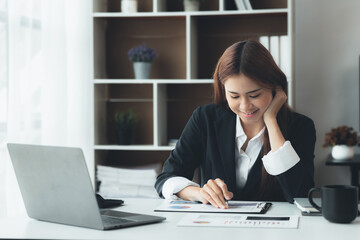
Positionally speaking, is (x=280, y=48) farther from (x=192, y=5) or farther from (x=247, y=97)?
(x=247, y=97)

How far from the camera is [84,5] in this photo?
10.5ft

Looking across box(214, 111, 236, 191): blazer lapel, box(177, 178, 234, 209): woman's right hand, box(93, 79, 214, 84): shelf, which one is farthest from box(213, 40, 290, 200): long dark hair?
box(93, 79, 214, 84): shelf

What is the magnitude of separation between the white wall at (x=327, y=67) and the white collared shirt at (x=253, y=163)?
63.7 inches

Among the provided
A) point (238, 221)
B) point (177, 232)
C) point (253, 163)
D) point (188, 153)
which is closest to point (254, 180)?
point (253, 163)

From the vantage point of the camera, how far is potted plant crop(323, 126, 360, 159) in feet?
10.4

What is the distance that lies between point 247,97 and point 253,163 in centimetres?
26

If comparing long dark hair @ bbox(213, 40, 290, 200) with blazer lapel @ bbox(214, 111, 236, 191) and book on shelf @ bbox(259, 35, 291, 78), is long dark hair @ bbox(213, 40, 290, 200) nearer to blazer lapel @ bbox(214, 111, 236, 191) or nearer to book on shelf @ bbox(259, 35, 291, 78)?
blazer lapel @ bbox(214, 111, 236, 191)

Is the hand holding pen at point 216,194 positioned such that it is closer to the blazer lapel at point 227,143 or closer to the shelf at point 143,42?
the blazer lapel at point 227,143

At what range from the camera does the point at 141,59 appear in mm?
3244

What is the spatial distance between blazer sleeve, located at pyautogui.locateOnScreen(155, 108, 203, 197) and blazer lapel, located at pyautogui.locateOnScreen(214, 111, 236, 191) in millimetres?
84

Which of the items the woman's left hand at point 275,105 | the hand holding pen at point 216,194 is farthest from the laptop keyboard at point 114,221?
the woman's left hand at point 275,105

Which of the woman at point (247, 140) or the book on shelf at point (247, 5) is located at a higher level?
the book on shelf at point (247, 5)

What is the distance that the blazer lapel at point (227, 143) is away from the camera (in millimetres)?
1907

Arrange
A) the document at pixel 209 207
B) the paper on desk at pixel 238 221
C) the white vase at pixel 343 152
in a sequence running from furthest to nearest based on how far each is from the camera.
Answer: the white vase at pixel 343 152 → the document at pixel 209 207 → the paper on desk at pixel 238 221
